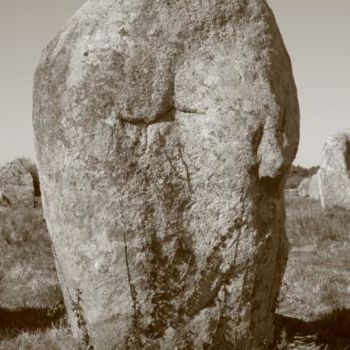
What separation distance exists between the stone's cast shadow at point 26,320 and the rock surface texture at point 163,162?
162cm

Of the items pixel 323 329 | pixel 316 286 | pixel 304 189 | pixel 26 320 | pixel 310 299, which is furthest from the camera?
pixel 304 189

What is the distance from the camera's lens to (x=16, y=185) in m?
17.8

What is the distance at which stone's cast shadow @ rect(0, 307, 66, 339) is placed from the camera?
20.4 ft

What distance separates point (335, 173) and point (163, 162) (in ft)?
41.3

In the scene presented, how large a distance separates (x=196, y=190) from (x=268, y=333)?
138 cm

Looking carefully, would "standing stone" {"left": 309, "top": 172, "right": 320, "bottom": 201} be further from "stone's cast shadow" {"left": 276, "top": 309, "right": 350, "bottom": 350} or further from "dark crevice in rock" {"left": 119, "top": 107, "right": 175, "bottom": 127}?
"dark crevice in rock" {"left": 119, "top": 107, "right": 175, "bottom": 127}

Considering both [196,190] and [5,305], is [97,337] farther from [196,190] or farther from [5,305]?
[5,305]

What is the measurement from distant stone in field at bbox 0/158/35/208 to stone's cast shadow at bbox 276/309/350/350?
11.7 metres

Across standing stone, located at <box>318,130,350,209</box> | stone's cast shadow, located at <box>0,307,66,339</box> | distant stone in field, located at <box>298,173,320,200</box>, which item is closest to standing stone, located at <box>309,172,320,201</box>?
distant stone in field, located at <box>298,173,320,200</box>

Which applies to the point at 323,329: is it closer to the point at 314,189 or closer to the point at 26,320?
the point at 26,320

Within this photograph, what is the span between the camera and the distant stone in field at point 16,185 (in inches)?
673

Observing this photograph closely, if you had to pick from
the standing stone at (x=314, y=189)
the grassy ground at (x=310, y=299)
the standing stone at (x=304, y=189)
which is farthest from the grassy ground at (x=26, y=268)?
the standing stone at (x=304, y=189)

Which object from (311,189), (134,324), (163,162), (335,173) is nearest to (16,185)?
(335,173)

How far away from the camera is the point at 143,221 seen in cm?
461
